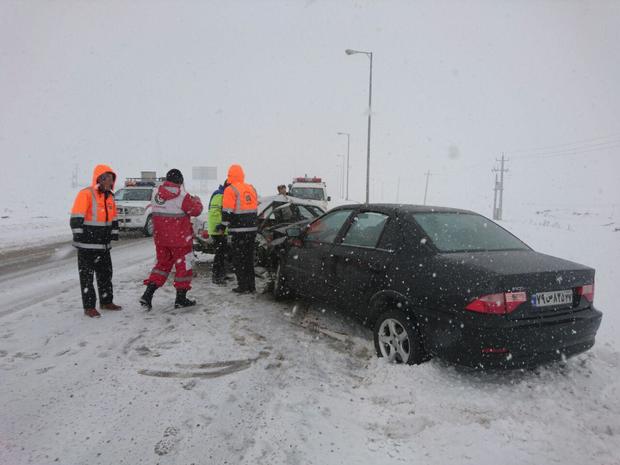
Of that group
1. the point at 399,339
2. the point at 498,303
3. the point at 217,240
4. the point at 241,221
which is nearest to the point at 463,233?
the point at 498,303

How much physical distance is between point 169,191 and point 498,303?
161 inches

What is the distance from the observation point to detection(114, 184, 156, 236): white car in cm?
1406

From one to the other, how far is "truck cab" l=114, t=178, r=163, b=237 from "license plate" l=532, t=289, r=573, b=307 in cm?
1262

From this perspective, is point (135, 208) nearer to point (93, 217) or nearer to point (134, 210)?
point (134, 210)

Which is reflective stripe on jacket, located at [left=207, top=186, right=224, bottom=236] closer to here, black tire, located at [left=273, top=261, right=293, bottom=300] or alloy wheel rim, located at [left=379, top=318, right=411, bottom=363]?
black tire, located at [left=273, top=261, right=293, bottom=300]

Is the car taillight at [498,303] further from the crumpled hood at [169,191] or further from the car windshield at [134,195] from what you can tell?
the car windshield at [134,195]

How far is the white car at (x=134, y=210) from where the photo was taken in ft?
46.1

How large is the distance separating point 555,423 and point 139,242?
12.2 metres

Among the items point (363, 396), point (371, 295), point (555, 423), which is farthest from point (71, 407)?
point (555, 423)

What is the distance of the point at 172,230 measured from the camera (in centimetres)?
549


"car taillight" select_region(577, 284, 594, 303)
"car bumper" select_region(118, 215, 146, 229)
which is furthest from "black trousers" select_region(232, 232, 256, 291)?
"car bumper" select_region(118, 215, 146, 229)

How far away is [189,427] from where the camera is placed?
116 inches

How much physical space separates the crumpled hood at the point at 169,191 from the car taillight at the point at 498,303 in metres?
3.86

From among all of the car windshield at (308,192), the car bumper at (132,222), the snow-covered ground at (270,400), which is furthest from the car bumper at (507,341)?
the car windshield at (308,192)
